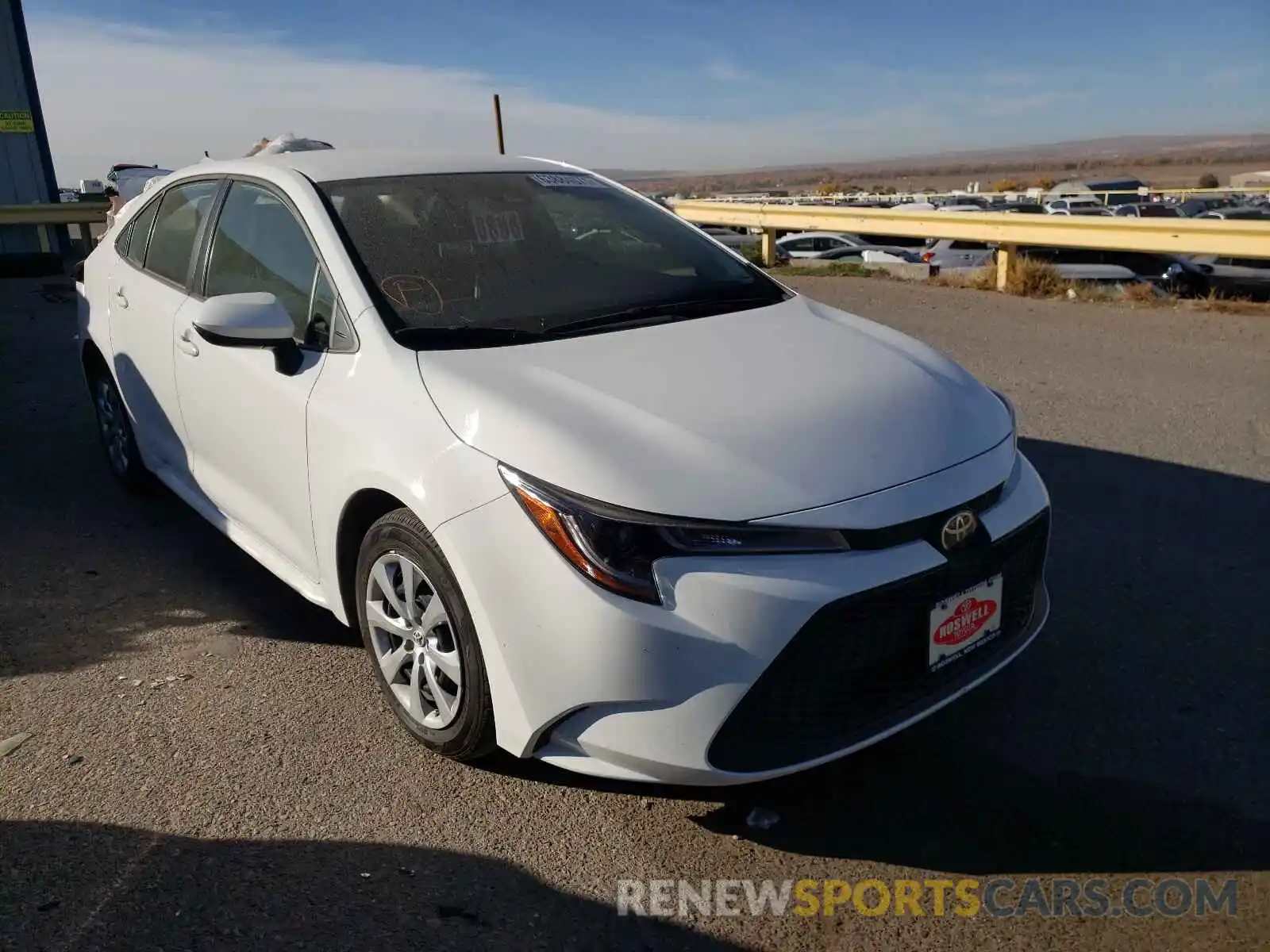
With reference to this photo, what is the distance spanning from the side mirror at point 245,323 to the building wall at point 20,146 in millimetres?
13403

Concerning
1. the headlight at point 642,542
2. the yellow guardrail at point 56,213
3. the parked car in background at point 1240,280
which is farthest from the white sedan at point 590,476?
the yellow guardrail at point 56,213

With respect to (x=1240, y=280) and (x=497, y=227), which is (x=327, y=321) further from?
(x=1240, y=280)

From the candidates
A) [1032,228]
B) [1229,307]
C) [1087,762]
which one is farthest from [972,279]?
[1087,762]

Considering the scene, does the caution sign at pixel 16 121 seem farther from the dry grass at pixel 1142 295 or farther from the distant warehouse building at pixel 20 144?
the dry grass at pixel 1142 295

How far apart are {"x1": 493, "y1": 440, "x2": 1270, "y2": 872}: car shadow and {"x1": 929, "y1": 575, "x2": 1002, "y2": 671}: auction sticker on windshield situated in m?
0.42

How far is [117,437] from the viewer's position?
5.31 m

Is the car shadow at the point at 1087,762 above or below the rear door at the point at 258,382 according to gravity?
below

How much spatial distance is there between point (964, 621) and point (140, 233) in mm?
4195

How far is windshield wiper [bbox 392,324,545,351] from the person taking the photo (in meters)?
3.10

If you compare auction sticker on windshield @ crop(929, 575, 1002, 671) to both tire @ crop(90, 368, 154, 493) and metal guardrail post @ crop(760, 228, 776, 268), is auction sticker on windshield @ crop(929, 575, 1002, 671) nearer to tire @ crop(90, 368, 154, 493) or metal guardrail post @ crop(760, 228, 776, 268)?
tire @ crop(90, 368, 154, 493)

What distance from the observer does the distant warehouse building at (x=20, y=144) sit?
14250 mm

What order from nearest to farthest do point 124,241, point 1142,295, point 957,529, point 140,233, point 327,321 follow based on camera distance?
1. point 957,529
2. point 327,321
3. point 140,233
4. point 124,241
5. point 1142,295

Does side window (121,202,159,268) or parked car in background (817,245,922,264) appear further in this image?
parked car in background (817,245,922,264)

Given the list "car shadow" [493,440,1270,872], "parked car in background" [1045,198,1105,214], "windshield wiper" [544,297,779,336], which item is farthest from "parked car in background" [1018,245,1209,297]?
"parked car in background" [1045,198,1105,214]
